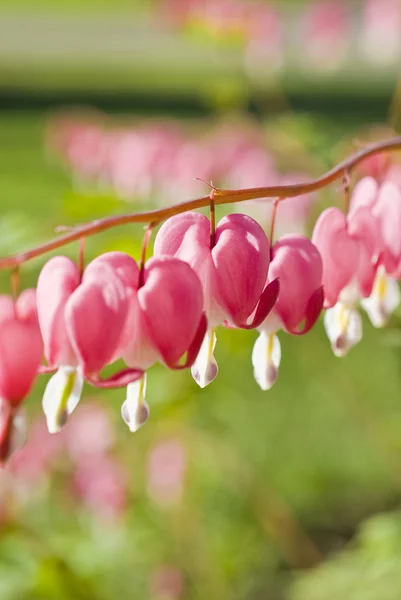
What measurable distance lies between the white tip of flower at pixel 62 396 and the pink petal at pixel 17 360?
2cm

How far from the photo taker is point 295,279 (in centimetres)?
73

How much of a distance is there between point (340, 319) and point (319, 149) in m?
1.05

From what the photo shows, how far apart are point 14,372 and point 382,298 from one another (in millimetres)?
371

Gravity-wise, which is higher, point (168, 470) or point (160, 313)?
point (160, 313)

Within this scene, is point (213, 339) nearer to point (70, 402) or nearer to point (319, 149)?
point (70, 402)

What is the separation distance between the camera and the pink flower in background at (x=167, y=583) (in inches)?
78.7

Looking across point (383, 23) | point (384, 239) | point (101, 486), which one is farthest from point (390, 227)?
point (383, 23)

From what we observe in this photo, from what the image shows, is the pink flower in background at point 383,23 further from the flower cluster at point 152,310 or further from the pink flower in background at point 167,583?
the flower cluster at point 152,310

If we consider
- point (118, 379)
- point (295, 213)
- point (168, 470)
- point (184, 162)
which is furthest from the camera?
point (184, 162)

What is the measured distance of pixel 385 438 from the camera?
2.26 m

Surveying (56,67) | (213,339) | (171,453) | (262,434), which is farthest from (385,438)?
(56,67)

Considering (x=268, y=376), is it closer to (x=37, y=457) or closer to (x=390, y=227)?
(x=390, y=227)

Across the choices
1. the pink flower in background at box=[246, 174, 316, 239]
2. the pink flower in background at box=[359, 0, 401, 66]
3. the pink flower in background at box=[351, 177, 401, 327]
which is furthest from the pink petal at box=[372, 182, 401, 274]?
the pink flower in background at box=[359, 0, 401, 66]

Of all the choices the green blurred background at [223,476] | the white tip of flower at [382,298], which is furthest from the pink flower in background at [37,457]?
the white tip of flower at [382,298]
